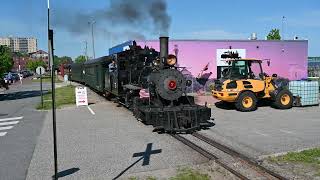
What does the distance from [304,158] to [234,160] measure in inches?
58.2

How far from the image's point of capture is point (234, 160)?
8.87m

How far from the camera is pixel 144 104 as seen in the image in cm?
1391

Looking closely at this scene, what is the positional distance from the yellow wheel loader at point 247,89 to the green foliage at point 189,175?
405 inches

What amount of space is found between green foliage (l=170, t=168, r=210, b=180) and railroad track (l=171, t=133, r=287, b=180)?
1.89 feet

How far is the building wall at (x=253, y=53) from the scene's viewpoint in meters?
30.6

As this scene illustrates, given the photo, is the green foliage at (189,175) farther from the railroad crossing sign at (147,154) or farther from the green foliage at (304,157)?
the green foliage at (304,157)

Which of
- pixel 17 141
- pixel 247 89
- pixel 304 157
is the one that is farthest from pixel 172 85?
pixel 247 89

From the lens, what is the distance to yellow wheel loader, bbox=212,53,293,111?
18156 millimetres

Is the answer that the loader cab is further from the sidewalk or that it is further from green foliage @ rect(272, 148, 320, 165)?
green foliage @ rect(272, 148, 320, 165)

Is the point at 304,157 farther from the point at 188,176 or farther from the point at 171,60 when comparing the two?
the point at 171,60

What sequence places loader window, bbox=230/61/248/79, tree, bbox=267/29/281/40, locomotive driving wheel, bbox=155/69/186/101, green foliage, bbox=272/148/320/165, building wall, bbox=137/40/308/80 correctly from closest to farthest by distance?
green foliage, bbox=272/148/320/165, locomotive driving wheel, bbox=155/69/186/101, loader window, bbox=230/61/248/79, building wall, bbox=137/40/308/80, tree, bbox=267/29/281/40

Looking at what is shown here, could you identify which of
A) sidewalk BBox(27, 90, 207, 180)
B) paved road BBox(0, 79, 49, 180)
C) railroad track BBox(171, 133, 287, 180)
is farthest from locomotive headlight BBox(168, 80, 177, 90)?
paved road BBox(0, 79, 49, 180)

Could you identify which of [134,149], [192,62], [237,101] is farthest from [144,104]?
[192,62]

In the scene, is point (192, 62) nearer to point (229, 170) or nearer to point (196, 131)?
point (196, 131)
